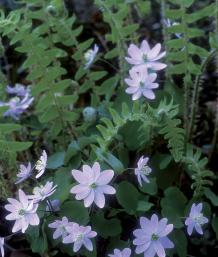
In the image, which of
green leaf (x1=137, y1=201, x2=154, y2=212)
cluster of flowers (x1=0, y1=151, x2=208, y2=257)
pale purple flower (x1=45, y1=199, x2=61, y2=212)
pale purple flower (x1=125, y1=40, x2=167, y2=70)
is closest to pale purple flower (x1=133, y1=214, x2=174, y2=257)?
cluster of flowers (x1=0, y1=151, x2=208, y2=257)

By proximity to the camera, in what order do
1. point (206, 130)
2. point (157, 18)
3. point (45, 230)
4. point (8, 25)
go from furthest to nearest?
1. point (157, 18)
2. point (206, 130)
3. point (8, 25)
4. point (45, 230)

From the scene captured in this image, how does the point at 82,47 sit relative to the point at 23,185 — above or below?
above

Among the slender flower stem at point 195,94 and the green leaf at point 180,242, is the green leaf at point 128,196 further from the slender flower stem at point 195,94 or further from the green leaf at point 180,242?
the slender flower stem at point 195,94

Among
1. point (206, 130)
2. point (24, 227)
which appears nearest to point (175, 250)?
point (24, 227)

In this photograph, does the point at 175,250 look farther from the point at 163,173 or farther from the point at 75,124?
the point at 75,124

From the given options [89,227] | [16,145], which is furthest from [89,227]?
[16,145]

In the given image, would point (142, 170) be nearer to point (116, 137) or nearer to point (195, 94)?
point (116, 137)
